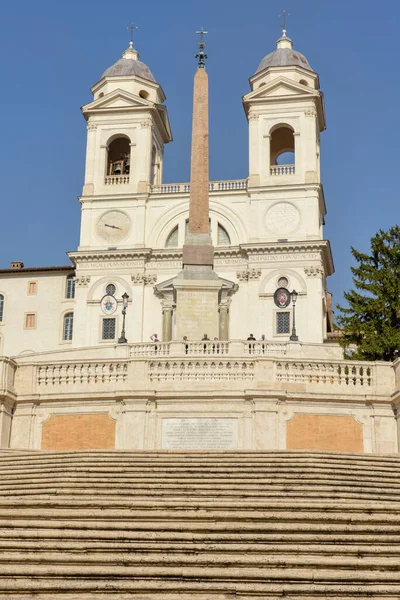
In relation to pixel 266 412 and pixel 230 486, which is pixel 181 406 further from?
pixel 230 486

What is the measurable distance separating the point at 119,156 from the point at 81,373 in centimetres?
4591

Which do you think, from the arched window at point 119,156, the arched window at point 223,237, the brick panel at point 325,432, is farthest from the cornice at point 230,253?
the brick panel at point 325,432

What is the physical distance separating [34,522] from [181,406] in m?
11.0

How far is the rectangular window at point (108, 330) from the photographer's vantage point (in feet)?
202

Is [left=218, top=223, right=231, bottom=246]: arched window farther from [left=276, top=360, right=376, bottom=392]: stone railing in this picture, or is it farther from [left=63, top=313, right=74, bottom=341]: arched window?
[left=276, top=360, right=376, bottom=392]: stone railing

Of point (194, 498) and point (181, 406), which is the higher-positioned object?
point (181, 406)

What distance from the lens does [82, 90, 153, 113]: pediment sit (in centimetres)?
6650

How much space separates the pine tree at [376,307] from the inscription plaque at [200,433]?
40.1ft

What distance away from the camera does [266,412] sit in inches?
939

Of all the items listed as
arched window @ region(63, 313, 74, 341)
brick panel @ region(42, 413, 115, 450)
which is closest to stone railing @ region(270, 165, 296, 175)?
arched window @ region(63, 313, 74, 341)

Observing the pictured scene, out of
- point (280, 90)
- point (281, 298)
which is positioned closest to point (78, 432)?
point (281, 298)

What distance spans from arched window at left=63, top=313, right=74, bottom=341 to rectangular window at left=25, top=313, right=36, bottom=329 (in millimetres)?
2233

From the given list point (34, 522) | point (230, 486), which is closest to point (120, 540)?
point (34, 522)

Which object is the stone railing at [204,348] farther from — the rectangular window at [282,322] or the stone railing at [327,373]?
the rectangular window at [282,322]
